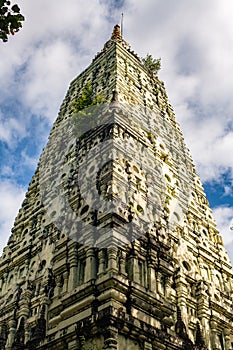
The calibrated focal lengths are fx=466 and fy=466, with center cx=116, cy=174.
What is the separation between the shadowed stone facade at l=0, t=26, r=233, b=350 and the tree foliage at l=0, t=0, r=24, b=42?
6451 mm

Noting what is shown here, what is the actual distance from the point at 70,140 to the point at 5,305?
25.1 feet

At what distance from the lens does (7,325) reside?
13.8 m

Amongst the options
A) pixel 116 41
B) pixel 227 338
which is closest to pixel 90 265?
pixel 227 338

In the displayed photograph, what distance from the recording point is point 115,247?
38.7 ft

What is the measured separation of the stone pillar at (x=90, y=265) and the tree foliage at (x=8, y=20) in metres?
6.84

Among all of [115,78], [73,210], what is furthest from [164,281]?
[115,78]

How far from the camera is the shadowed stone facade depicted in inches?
437

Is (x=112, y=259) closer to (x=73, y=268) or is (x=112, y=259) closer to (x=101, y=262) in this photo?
(x=101, y=262)

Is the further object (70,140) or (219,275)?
(70,140)

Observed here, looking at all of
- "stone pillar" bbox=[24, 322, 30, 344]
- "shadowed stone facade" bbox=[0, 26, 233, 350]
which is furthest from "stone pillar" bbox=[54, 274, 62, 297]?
"stone pillar" bbox=[24, 322, 30, 344]

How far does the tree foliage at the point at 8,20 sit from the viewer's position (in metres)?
6.20

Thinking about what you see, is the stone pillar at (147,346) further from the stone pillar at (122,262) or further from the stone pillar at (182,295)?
the stone pillar at (182,295)

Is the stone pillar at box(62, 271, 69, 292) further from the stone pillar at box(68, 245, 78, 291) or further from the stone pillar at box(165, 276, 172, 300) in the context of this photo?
the stone pillar at box(165, 276, 172, 300)

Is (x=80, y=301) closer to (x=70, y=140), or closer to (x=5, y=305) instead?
→ (x=5, y=305)
